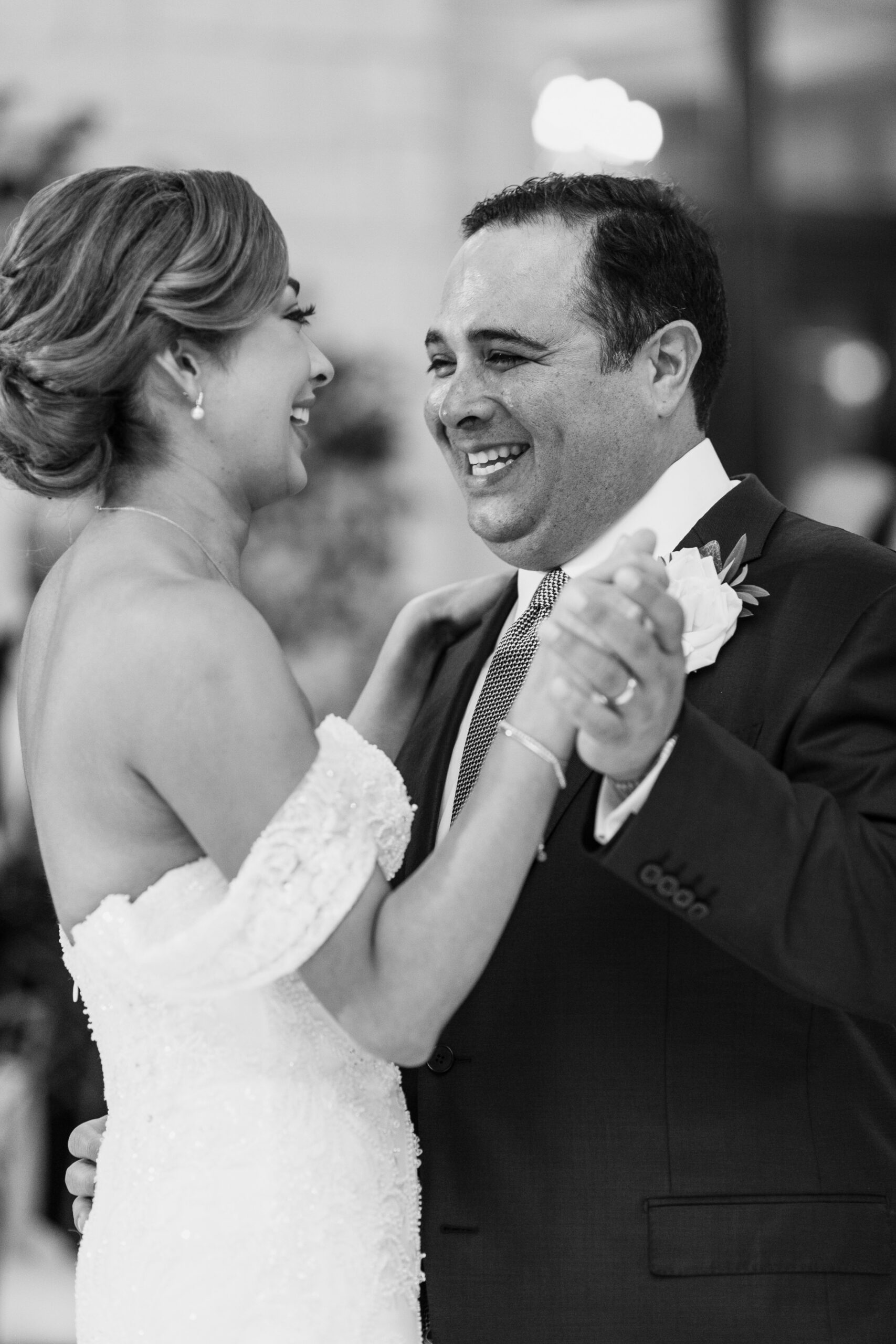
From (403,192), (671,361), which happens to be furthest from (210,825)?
A: (403,192)

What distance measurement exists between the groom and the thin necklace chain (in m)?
0.50

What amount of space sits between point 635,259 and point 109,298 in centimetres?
95

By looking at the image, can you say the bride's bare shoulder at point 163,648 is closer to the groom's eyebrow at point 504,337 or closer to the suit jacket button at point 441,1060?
the suit jacket button at point 441,1060

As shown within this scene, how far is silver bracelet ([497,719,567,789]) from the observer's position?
1691 millimetres

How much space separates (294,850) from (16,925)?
3655mm

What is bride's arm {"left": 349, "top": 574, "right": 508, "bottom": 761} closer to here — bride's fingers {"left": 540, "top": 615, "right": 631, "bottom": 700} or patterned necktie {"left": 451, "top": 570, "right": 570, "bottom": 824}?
patterned necktie {"left": 451, "top": 570, "right": 570, "bottom": 824}

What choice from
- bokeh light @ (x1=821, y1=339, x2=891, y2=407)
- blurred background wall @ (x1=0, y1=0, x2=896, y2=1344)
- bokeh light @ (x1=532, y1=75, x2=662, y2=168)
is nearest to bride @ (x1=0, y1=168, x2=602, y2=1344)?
blurred background wall @ (x1=0, y1=0, x2=896, y2=1344)

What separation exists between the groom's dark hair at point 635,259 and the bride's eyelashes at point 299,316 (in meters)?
0.55

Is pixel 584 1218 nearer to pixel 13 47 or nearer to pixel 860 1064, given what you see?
pixel 860 1064

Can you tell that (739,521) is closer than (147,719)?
No

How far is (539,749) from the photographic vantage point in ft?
5.55

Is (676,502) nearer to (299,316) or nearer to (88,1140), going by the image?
(299,316)

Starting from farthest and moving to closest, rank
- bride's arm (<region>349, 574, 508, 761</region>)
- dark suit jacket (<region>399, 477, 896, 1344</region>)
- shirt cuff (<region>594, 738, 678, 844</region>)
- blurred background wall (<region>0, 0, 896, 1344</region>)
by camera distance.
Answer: blurred background wall (<region>0, 0, 896, 1344</region>) < bride's arm (<region>349, 574, 508, 761</region>) < dark suit jacket (<region>399, 477, 896, 1344</region>) < shirt cuff (<region>594, 738, 678, 844</region>)

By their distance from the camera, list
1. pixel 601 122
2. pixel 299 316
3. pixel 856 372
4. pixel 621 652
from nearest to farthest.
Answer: pixel 621 652, pixel 299 316, pixel 856 372, pixel 601 122
